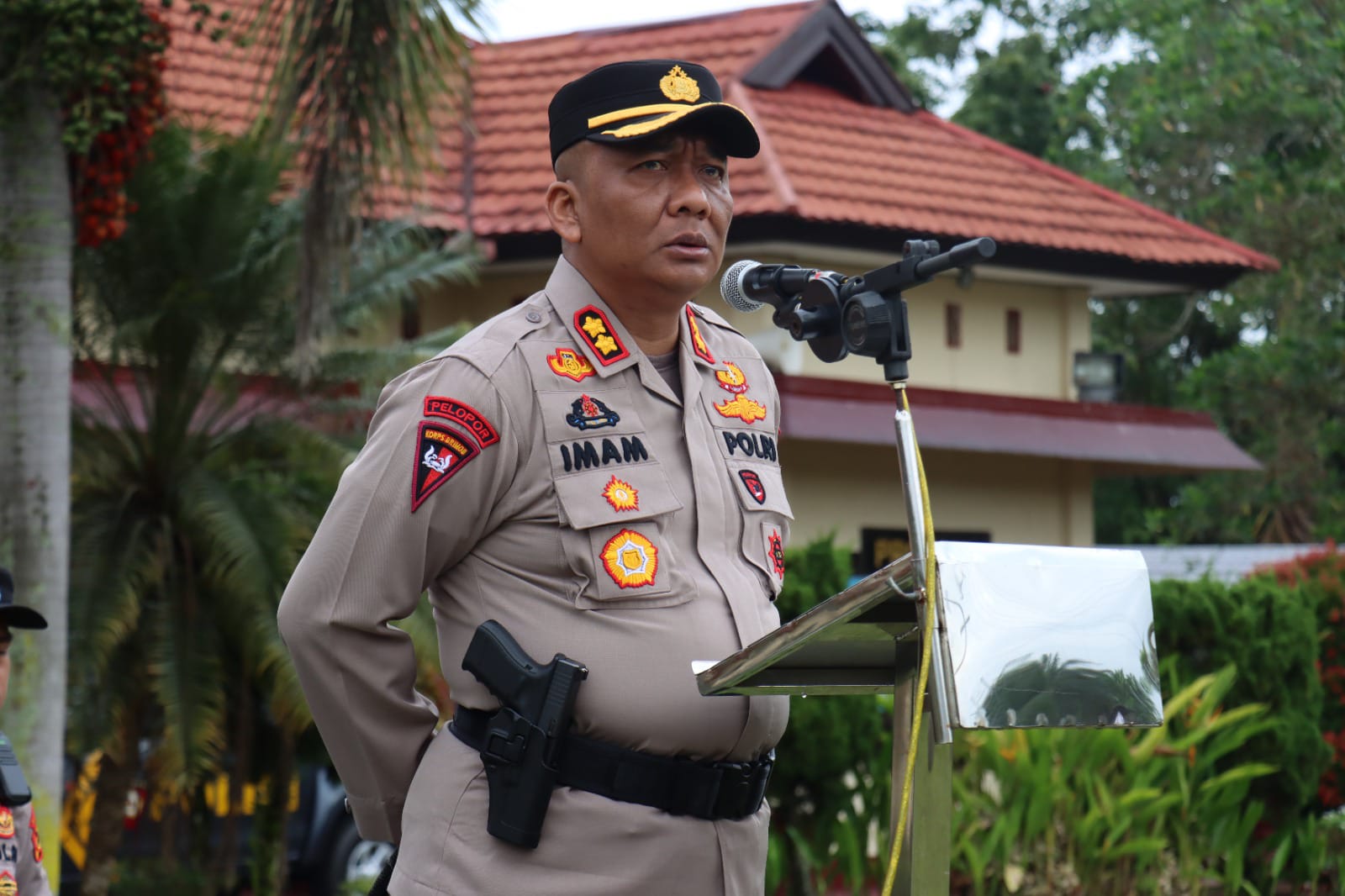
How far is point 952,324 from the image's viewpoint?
15.3 m

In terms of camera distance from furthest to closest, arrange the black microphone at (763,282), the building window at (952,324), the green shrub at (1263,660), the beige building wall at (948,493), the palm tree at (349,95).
Answer: the building window at (952,324) < the beige building wall at (948,493) < the green shrub at (1263,660) < the palm tree at (349,95) < the black microphone at (763,282)

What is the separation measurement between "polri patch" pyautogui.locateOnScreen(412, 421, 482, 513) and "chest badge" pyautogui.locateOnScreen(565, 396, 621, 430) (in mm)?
177

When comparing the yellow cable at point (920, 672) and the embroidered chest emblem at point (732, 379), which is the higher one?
the embroidered chest emblem at point (732, 379)

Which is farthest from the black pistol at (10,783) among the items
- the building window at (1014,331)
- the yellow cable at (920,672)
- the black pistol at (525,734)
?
the building window at (1014,331)

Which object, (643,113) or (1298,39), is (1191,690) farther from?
(1298,39)

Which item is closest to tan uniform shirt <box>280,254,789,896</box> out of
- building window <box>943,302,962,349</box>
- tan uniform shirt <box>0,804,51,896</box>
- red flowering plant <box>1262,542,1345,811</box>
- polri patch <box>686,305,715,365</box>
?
polri patch <box>686,305,715,365</box>

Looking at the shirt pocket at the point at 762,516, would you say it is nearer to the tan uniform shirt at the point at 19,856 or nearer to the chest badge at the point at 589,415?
the chest badge at the point at 589,415

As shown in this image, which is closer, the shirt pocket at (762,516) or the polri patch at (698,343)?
the shirt pocket at (762,516)

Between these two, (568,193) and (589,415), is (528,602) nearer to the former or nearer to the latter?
(589,415)

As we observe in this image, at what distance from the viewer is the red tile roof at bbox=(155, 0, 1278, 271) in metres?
13.7

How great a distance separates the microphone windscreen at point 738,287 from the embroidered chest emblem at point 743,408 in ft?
0.84

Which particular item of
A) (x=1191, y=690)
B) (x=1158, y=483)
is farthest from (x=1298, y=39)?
(x=1191, y=690)

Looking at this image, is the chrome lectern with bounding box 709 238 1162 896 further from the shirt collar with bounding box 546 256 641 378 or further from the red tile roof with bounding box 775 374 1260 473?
the red tile roof with bounding box 775 374 1260 473

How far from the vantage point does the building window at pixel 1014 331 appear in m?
15.8
